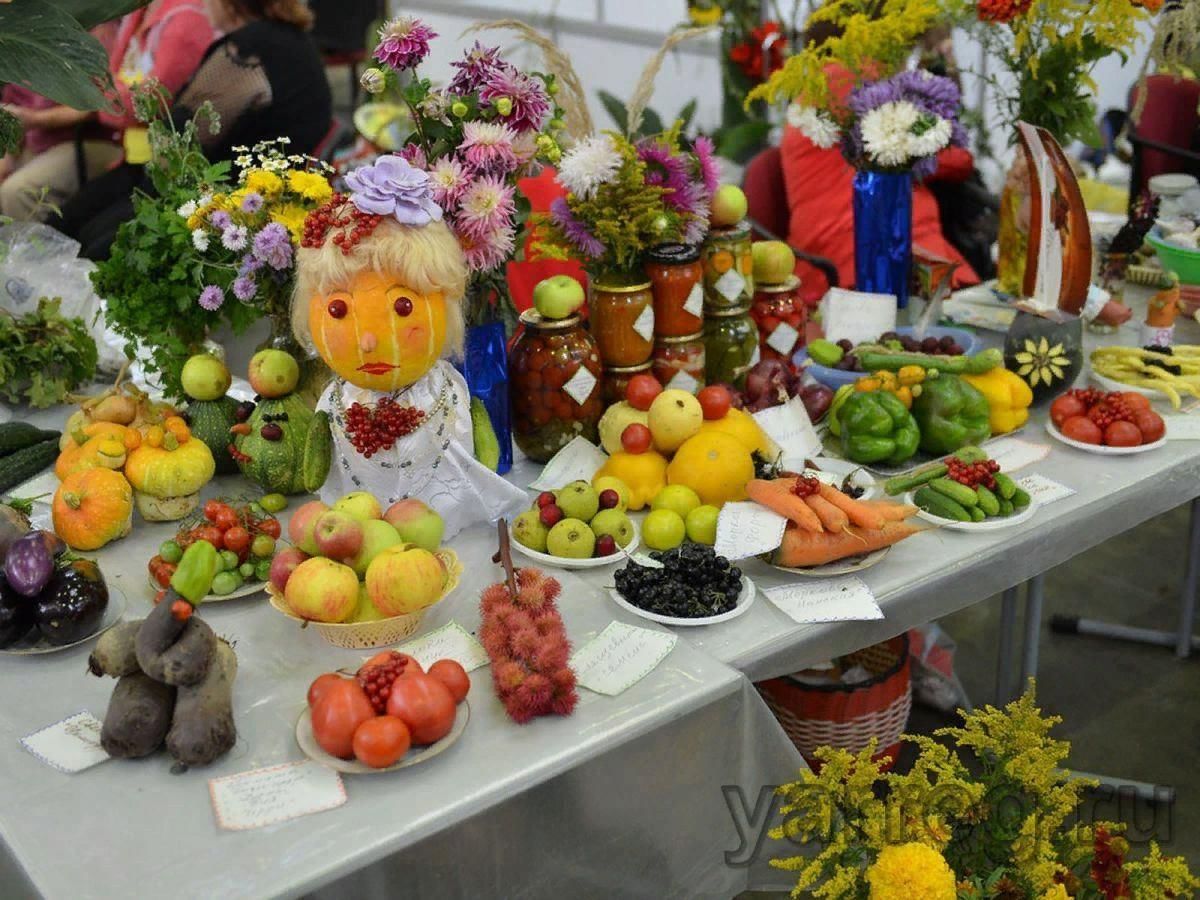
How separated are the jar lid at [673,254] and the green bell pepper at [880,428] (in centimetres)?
39

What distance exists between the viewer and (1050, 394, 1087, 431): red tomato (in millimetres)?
2115

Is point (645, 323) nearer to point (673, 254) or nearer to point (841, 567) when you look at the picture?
point (673, 254)

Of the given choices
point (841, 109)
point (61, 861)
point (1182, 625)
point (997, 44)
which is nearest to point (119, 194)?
point (841, 109)

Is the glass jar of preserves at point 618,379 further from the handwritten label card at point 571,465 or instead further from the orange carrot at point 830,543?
the orange carrot at point 830,543

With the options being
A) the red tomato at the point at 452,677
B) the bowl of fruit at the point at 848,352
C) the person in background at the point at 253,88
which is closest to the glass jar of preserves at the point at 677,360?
the bowl of fruit at the point at 848,352

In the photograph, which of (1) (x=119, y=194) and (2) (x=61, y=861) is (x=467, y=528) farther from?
(1) (x=119, y=194)

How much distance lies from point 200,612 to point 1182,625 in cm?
237

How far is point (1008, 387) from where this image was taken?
2.12 metres

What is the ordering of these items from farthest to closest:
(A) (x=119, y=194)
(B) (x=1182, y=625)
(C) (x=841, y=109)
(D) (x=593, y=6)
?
(D) (x=593, y=6), (A) (x=119, y=194), (B) (x=1182, y=625), (C) (x=841, y=109)

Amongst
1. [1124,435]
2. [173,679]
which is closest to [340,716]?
[173,679]

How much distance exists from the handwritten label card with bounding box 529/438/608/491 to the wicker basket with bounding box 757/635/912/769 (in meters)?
0.52

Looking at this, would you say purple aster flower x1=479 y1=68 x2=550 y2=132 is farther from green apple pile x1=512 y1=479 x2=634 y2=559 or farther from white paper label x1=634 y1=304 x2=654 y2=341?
green apple pile x1=512 y1=479 x2=634 y2=559

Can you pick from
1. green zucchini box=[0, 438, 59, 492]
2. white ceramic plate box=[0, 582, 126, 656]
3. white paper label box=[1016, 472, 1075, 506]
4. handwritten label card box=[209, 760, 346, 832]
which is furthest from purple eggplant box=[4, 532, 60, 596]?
white paper label box=[1016, 472, 1075, 506]

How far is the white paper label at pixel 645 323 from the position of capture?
6.79ft
